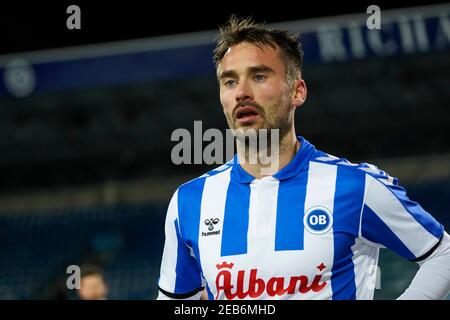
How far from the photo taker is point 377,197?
121 inches

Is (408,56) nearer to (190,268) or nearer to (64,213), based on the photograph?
(64,213)

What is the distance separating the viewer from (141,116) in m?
13.1

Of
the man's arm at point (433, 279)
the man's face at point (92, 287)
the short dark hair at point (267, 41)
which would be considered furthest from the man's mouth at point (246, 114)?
the man's face at point (92, 287)

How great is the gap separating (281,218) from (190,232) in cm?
37

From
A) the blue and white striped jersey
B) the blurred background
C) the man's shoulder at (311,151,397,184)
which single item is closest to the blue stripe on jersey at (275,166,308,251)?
the blue and white striped jersey

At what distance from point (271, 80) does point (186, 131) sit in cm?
1050

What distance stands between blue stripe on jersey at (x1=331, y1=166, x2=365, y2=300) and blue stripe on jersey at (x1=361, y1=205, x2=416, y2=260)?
1.1 inches

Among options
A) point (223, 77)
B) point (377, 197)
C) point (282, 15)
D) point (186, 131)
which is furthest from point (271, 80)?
point (186, 131)

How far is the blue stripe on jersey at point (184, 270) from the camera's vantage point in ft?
10.9

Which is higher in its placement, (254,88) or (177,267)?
(254,88)

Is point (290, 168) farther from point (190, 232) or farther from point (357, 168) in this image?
point (190, 232)

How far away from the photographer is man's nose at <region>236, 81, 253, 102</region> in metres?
3.09

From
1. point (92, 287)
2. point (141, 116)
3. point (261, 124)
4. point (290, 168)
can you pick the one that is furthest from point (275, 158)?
point (141, 116)

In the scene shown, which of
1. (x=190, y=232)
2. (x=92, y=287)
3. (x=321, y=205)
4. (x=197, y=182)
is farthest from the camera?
(x=92, y=287)
